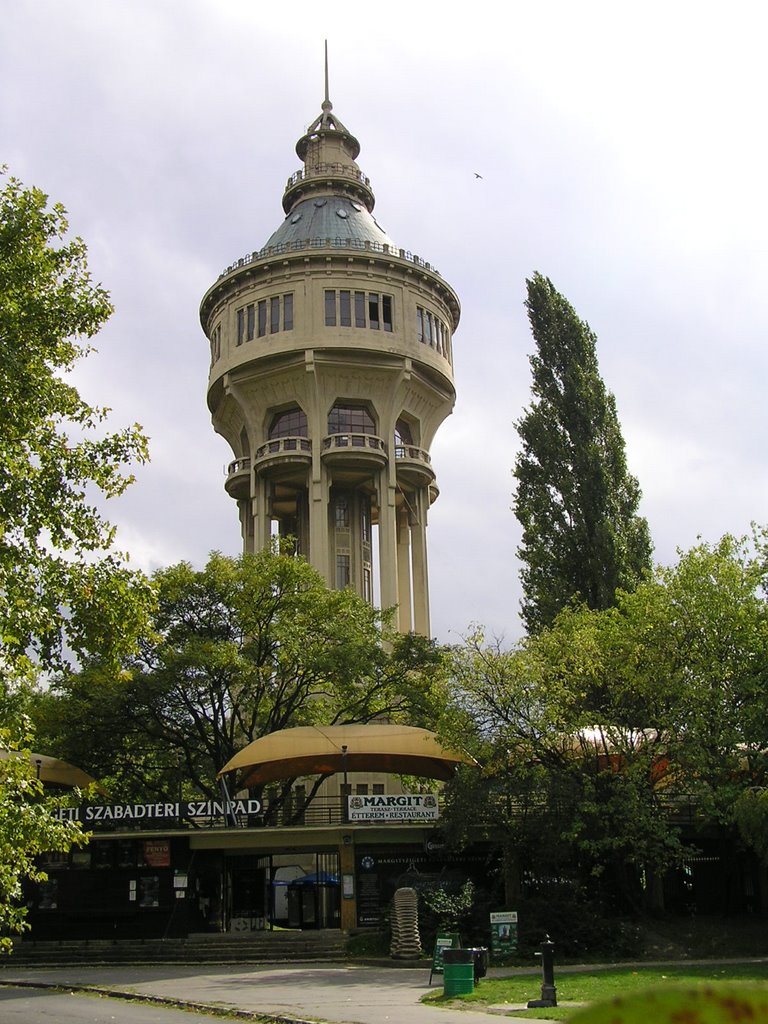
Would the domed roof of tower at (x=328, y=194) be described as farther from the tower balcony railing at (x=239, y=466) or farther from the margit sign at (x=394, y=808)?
the margit sign at (x=394, y=808)

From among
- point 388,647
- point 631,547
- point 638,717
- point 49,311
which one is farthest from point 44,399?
point 388,647

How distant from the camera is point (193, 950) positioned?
29891mm

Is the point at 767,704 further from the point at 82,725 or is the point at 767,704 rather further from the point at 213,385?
the point at 213,385

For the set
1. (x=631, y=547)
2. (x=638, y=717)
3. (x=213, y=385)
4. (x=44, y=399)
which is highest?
(x=213, y=385)

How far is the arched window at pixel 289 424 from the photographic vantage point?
55.2 meters

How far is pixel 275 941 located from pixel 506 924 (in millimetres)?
7948

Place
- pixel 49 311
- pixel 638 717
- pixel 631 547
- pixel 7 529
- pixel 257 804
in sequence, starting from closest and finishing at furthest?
pixel 7 529 → pixel 49 311 → pixel 638 717 → pixel 257 804 → pixel 631 547

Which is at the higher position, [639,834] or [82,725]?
[82,725]

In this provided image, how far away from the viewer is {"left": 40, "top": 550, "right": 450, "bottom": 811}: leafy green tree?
36969 millimetres

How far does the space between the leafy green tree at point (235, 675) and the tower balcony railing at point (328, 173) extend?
30.5 meters

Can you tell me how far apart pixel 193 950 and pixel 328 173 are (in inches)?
1792

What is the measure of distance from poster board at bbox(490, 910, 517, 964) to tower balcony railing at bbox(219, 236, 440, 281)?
3726 cm

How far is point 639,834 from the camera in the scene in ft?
87.4

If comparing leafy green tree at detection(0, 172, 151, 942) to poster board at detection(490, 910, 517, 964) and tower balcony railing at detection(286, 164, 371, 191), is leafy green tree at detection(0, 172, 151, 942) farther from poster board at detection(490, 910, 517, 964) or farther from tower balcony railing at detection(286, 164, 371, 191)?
tower balcony railing at detection(286, 164, 371, 191)
